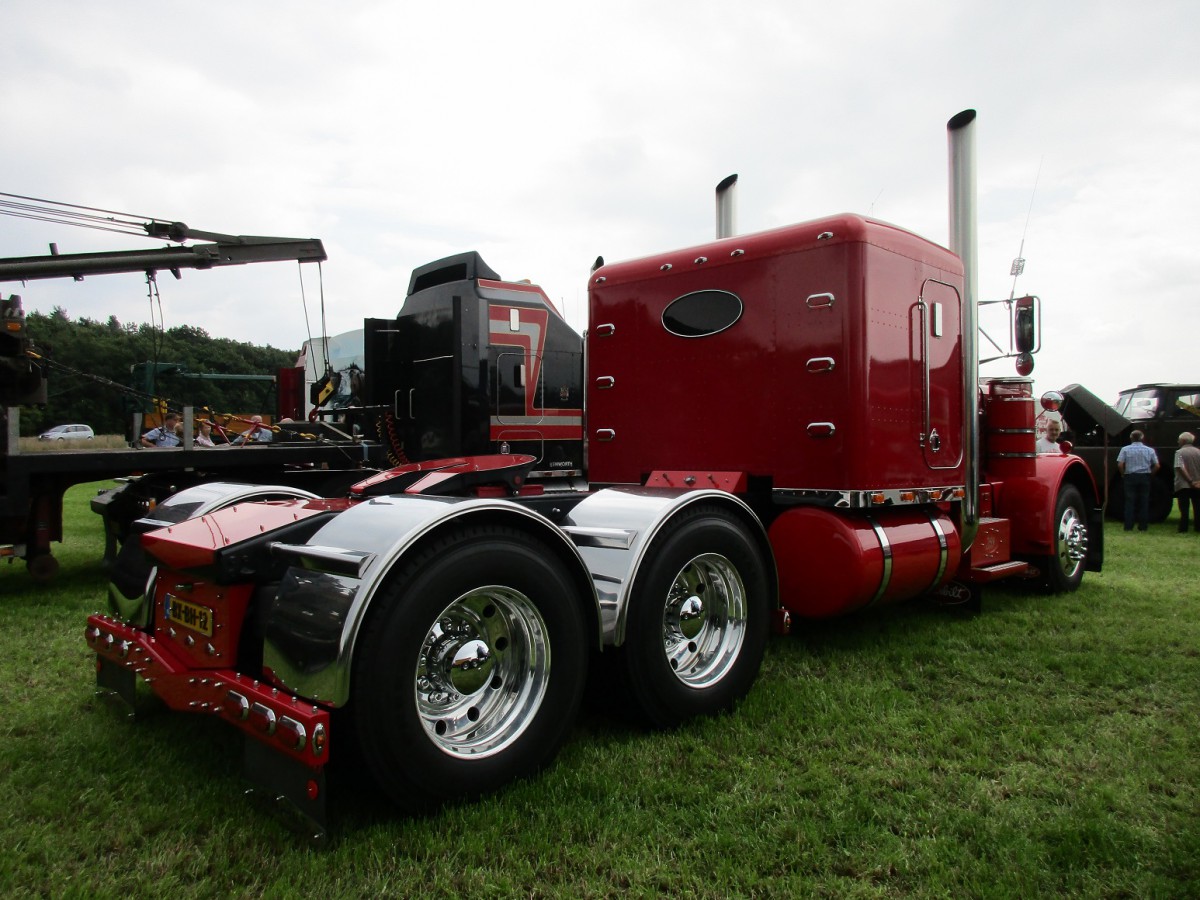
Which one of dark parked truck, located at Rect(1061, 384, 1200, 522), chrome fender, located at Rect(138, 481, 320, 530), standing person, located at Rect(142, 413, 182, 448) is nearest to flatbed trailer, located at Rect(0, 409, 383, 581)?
chrome fender, located at Rect(138, 481, 320, 530)

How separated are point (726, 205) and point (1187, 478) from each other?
9.23 metres

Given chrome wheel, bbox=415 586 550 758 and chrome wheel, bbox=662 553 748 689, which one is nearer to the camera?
chrome wheel, bbox=415 586 550 758

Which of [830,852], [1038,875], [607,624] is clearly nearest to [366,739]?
[607,624]

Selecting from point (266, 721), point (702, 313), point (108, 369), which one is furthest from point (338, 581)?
point (108, 369)

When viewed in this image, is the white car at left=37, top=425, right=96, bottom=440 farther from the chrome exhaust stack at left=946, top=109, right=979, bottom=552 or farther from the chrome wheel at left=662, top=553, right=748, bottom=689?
the chrome exhaust stack at left=946, top=109, right=979, bottom=552

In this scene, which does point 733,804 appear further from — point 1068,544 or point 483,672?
point 1068,544

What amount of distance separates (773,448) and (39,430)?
6.00 m

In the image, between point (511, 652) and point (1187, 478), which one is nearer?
point (511, 652)

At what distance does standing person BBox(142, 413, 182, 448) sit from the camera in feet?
30.4

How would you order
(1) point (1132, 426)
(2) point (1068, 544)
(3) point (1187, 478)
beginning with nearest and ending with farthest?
(2) point (1068, 544), (3) point (1187, 478), (1) point (1132, 426)

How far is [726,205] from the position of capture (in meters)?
7.16

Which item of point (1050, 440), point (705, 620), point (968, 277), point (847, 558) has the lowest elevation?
point (705, 620)

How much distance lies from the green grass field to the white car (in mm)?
2955

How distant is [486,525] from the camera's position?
9.53 ft
